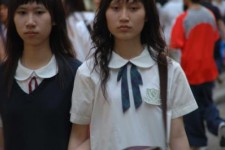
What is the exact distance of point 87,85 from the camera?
9.25ft

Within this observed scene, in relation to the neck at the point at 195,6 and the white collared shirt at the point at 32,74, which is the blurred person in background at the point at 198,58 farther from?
the white collared shirt at the point at 32,74

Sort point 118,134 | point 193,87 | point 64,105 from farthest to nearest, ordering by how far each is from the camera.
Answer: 1. point 193,87
2. point 64,105
3. point 118,134

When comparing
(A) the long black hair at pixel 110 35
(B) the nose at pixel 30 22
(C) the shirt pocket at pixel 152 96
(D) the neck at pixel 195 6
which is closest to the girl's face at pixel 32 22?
(B) the nose at pixel 30 22

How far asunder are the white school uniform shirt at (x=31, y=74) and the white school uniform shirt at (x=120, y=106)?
0.76ft

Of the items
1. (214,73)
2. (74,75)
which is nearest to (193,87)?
(214,73)

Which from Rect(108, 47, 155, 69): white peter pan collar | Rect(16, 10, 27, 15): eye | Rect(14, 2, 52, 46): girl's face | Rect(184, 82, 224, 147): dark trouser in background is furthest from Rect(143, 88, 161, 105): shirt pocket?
Rect(184, 82, 224, 147): dark trouser in background

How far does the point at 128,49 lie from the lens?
2865mm

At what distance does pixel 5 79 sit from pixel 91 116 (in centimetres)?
54

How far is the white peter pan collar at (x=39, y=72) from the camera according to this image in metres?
3.05

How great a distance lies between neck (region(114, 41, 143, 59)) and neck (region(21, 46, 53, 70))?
1.47ft

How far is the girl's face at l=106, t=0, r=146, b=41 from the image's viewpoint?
110 inches

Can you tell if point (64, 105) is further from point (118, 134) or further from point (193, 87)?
point (193, 87)

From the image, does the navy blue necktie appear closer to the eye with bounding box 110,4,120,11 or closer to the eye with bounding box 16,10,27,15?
the eye with bounding box 110,4,120,11

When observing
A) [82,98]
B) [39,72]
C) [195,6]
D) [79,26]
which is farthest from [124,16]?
[195,6]
